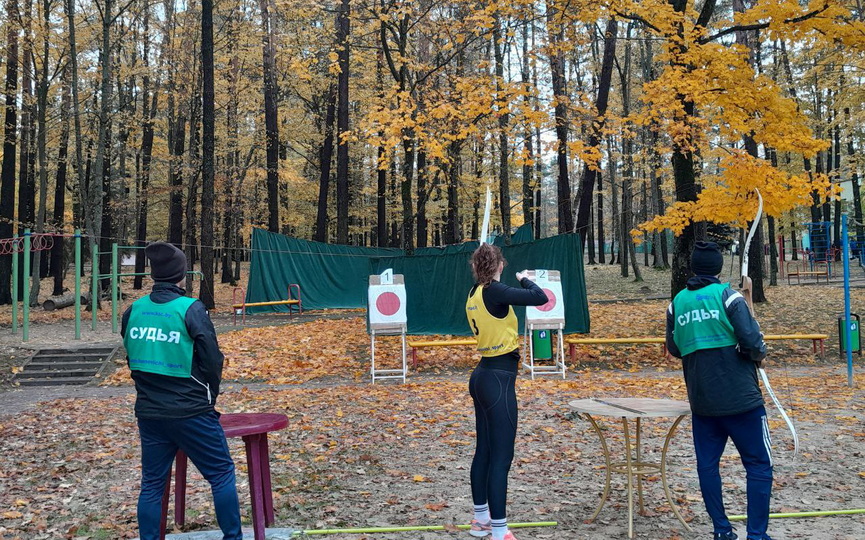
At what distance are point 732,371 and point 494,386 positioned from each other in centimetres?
130

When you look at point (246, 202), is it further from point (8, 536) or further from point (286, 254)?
point (8, 536)

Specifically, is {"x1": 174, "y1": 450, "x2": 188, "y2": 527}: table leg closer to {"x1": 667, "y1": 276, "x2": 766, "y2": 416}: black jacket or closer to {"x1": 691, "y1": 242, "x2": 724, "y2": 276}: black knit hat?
{"x1": 667, "y1": 276, "x2": 766, "y2": 416}: black jacket

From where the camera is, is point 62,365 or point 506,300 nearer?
point 506,300

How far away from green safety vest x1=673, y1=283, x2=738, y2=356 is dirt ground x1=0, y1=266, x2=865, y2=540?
124 centimetres

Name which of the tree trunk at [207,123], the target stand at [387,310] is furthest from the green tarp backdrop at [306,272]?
the target stand at [387,310]

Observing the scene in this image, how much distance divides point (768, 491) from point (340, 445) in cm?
398

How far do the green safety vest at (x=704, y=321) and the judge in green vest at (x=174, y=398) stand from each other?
8.50ft

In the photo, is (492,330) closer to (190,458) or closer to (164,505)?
(190,458)

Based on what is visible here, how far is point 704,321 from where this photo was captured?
3898 mm

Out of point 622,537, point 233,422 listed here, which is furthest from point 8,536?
point 622,537

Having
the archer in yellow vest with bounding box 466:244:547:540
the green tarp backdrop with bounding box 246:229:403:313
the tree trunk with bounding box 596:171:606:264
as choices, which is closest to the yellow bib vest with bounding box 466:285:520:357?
the archer in yellow vest with bounding box 466:244:547:540

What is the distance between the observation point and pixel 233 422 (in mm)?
4086

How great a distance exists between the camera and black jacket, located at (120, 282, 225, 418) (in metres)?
3.57

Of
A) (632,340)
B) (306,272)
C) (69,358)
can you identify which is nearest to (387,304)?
(632,340)
